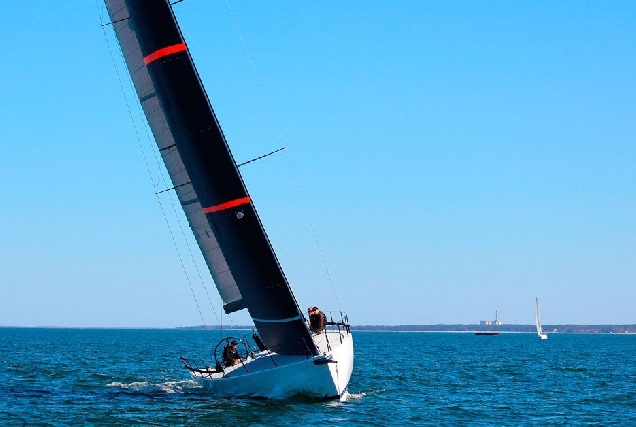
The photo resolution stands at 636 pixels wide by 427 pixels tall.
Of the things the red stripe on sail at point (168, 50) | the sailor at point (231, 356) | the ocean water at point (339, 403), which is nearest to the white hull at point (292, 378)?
the ocean water at point (339, 403)

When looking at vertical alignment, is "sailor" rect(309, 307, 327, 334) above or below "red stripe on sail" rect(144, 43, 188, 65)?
below

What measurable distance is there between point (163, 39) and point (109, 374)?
17.8 m

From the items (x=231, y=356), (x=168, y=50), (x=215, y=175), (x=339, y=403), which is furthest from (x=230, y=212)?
(x=339, y=403)

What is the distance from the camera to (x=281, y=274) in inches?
879

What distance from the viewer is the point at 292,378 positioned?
70.2ft

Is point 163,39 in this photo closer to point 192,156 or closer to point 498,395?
point 192,156

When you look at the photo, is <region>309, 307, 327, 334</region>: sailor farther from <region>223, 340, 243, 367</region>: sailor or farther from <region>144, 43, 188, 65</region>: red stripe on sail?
<region>144, 43, 188, 65</region>: red stripe on sail

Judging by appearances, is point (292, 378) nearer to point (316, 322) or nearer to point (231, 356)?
point (231, 356)

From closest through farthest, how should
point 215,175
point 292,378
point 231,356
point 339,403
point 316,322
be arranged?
1. point 292,378
2. point 215,175
3. point 339,403
4. point 231,356
5. point 316,322

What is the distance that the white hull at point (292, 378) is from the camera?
21297mm

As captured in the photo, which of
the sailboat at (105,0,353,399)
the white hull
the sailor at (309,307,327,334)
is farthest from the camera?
the sailor at (309,307,327,334)

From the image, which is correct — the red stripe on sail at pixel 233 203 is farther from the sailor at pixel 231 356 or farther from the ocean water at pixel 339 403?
the sailor at pixel 231 356

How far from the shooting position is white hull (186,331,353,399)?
21297 mm

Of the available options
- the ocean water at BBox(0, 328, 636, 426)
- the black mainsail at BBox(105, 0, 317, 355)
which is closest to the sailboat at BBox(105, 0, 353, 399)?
the black mainsail at BBox(105, 0, 317, 355)
